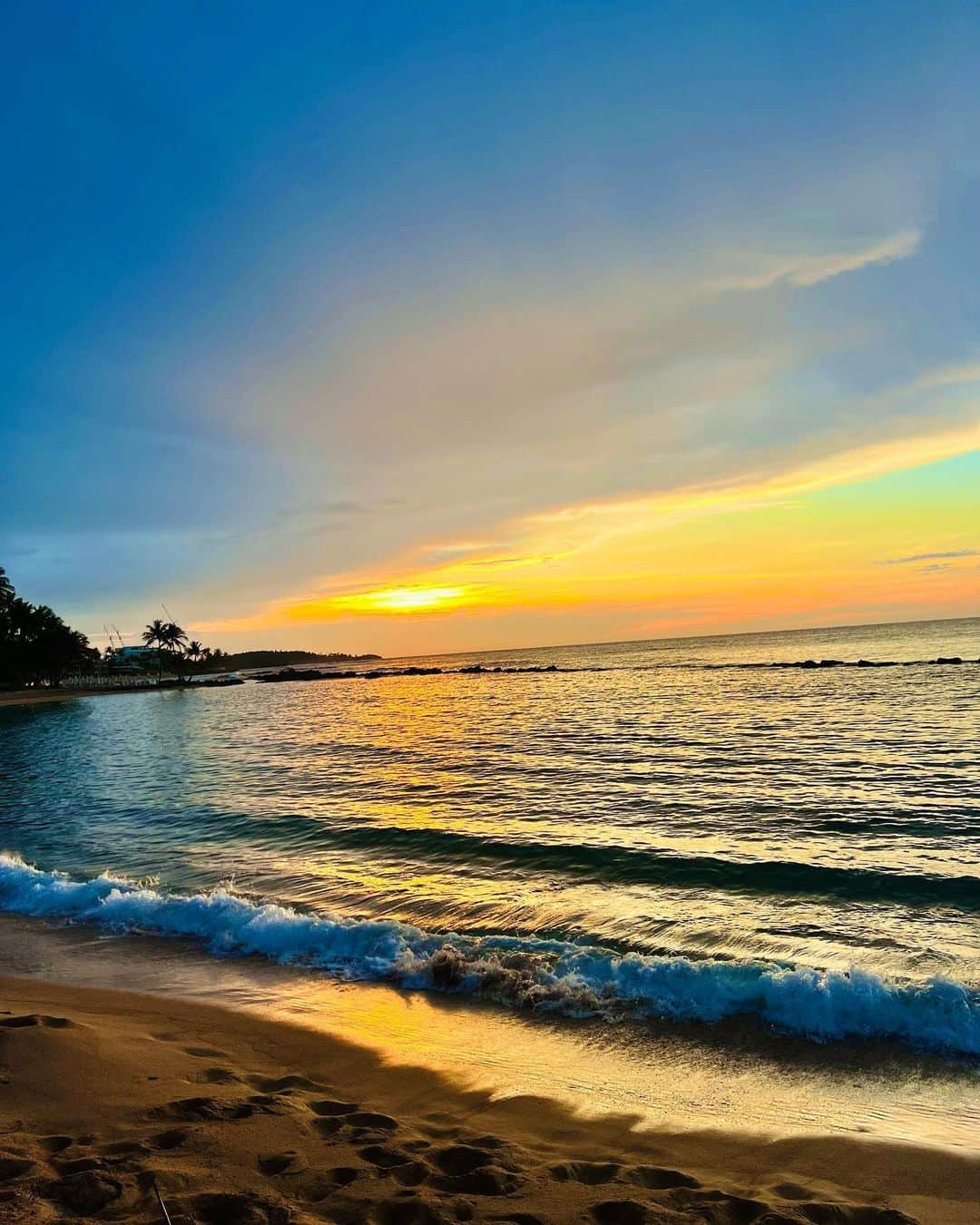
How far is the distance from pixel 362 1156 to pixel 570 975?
4397mm

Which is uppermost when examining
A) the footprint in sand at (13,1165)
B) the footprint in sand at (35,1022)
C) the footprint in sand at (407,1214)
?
the footprint in sand at (13,1165)

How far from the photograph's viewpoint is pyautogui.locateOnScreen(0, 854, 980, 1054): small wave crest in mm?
7809

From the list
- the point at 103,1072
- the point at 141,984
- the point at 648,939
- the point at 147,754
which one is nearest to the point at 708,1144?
the point at 648,939

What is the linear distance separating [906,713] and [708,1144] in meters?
38.5

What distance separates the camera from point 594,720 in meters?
43.9

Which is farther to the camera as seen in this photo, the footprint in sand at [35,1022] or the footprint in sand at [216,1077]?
the footprint in sand at [35,1022]

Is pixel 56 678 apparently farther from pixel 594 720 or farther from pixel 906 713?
pixel 906 713

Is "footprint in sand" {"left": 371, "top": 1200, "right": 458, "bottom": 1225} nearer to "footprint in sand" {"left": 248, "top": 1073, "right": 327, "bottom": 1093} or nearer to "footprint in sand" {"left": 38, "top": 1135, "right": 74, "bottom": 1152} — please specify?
"footprint in sand" {"left": 248, "top": 1073, "right": 327, "bottom": 1093}

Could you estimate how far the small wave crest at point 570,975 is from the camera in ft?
25.6

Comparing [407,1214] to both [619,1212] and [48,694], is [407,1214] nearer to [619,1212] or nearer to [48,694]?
[619,1212]

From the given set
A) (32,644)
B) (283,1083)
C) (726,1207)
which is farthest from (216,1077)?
Result: (32,644)

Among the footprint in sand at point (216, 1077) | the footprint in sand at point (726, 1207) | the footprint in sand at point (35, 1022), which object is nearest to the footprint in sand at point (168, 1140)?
the footprint in sand at point (216, 1077)

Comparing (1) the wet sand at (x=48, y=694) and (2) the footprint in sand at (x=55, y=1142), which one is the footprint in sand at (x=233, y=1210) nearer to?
(2) the footprint in sand at (x=55, y=1142)

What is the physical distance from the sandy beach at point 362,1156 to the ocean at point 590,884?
38.2 inches
